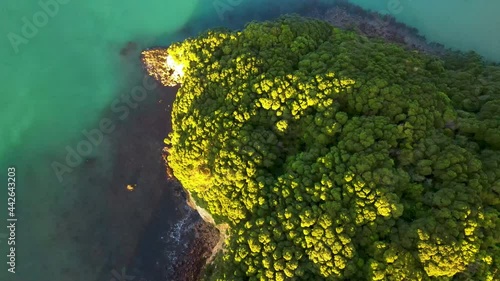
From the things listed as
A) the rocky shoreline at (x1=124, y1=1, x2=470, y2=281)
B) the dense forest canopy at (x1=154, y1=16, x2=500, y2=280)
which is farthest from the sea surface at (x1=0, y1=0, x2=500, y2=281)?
the dense forest canopy at (x1=154, y1=16, x2=500, y2=280)

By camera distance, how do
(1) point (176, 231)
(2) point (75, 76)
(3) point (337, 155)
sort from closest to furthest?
(3) point (337, 155) → (1) point (176, 231) → (2) point (75, 76)

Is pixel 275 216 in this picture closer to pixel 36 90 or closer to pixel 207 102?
pixel 207 102

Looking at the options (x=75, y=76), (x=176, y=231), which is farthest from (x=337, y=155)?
(x=75, y=76)

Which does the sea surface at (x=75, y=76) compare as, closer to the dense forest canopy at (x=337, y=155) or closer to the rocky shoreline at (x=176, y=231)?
the rocky shoreline at (x=176, y=231)

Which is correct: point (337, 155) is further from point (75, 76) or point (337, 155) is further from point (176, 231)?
point (75, 76)

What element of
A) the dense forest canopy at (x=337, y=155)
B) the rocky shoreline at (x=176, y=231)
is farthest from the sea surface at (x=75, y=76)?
the dense forest canopy at (x=337, y=155)

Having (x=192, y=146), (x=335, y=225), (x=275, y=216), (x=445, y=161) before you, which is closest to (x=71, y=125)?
(x=192, y=146)
